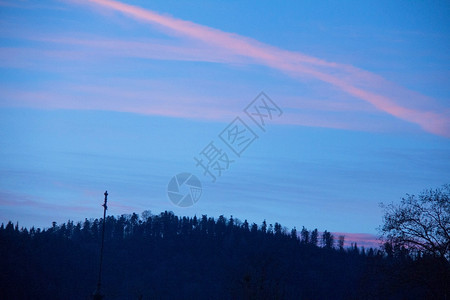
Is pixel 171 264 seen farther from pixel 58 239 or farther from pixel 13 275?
pixel 13 275

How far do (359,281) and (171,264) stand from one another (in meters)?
173

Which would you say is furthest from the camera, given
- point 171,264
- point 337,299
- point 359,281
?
point 171,264

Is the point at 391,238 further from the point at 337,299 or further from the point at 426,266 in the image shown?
the point at 337,299

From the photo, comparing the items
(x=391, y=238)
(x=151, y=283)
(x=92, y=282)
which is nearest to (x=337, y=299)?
(x=151, y=283)

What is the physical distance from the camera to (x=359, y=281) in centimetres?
3005

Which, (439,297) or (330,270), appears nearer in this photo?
(439,297)

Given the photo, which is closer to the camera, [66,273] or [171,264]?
[66,273]

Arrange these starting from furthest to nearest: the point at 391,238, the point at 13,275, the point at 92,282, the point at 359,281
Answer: the point at 92,282, the point at 13,275, the point at 391,238, the point at 359,281

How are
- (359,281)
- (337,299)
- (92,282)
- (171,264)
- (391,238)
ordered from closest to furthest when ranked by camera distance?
1. (359,281)
2. (391,238)
3. (337,299)
4. (92,282)
5. (171,264)

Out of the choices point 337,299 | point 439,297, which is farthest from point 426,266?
point 337,299

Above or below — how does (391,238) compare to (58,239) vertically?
below

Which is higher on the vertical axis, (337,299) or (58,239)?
(58,239)

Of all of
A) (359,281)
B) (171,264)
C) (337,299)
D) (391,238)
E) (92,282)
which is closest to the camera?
(359,281)

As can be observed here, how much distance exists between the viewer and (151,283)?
579 feet
